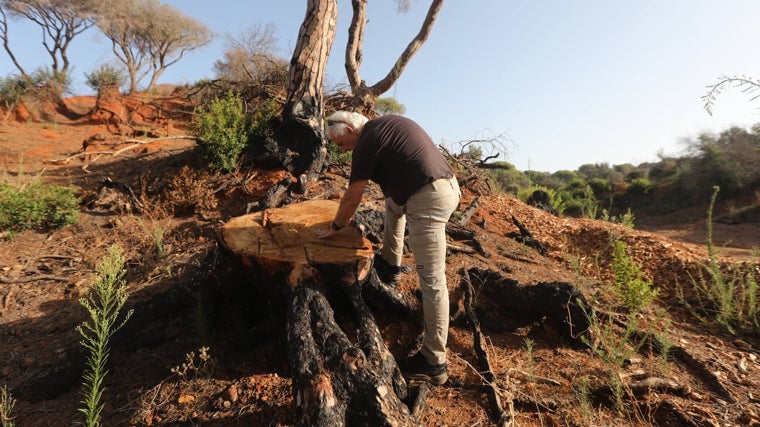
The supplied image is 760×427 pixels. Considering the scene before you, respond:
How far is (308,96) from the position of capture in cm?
543

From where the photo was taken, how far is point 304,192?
15.5 feet

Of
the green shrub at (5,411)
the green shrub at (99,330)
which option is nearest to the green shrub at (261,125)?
the green shrub at (99,330)

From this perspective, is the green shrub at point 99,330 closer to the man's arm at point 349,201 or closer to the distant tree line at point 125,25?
the man's arm at point 349,201

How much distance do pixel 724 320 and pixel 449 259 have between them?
244 centimetres

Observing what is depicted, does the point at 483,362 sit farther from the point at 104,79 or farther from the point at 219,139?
the point at 104,79

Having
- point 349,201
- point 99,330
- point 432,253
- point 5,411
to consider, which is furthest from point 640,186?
point 5,411

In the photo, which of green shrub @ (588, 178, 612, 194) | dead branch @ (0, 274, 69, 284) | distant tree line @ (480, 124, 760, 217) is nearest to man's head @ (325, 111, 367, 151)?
dead branch @ (0, 274, 69, 284)

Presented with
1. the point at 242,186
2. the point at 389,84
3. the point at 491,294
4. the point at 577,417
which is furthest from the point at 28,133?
the point at 577,417

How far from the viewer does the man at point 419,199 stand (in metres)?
2.25

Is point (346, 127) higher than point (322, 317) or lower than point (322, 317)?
higher

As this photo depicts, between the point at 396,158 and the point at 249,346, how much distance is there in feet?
5.77

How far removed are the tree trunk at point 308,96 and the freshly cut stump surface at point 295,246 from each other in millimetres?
2807

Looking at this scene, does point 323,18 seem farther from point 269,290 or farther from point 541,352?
point 541,352

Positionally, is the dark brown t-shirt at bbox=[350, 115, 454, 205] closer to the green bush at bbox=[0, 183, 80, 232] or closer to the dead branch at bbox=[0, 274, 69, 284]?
the dead branch at bbox=[0, 274, 69, 284]
